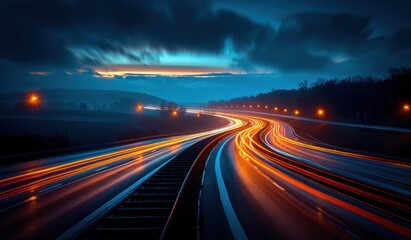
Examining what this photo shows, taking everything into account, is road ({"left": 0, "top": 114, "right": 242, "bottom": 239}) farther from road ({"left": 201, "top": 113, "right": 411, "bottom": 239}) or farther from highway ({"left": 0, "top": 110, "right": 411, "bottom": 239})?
road ({"left": 201, "top": 113, "right": 411, "bottom": 239})

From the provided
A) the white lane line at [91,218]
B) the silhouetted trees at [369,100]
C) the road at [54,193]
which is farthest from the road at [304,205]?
the silhouetted trees at [369,100]

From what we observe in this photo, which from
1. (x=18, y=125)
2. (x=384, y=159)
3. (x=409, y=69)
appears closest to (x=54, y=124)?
(x=18, y=125)

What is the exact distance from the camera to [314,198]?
1307cm

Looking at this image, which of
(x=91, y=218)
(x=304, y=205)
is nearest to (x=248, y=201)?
(x=304, y=205)

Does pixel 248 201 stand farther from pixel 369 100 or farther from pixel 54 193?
pixel 369 100

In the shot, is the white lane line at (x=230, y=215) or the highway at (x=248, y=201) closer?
the white lane line at (x=230, y=215)

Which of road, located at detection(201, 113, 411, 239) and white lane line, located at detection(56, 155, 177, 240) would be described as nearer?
white lane line, located at detection(56, 155, 177, 240)

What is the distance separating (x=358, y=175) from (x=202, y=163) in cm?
1084

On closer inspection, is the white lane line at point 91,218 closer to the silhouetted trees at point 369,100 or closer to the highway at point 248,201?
the highway at point 248,201

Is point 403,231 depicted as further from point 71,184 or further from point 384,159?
point 384,159

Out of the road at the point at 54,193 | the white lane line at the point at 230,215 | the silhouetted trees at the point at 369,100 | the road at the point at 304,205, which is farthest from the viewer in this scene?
the silhouetted trees at the point at 369,100

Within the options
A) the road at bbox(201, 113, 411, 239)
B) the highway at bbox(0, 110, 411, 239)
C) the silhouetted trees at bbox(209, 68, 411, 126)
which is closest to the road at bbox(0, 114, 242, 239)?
the highway at bbox(0, 110, 411, 239)

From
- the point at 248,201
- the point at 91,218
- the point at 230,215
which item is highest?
the point at 91,218

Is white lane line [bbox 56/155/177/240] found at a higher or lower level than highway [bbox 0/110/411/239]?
higher
